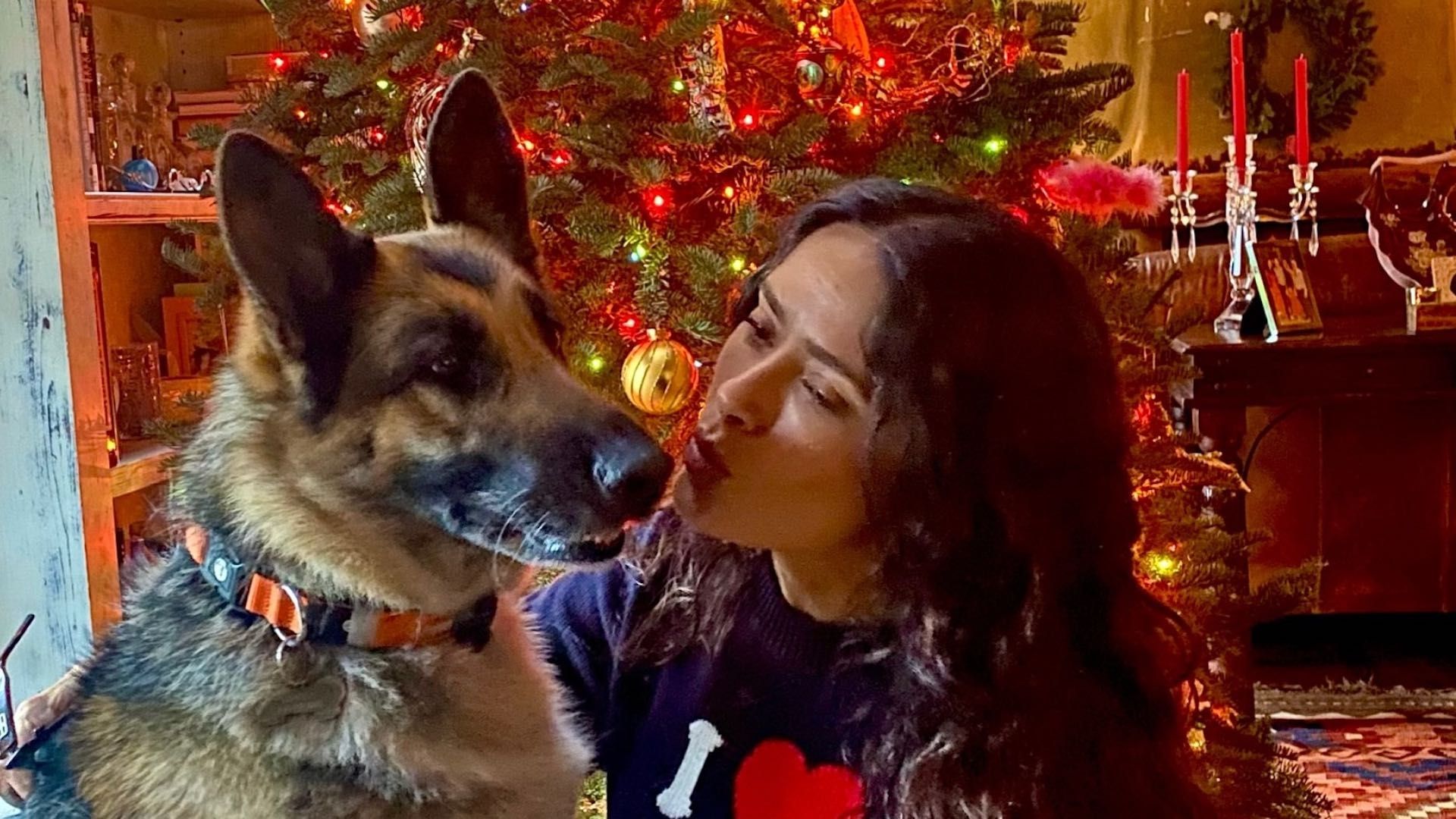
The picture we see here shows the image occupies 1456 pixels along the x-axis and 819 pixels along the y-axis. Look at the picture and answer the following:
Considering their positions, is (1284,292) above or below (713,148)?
below

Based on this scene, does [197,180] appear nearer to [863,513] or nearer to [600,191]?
[600,191]

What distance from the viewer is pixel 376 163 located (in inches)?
75.2

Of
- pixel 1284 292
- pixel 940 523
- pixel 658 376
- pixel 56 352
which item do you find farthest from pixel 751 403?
pixel 1284 292

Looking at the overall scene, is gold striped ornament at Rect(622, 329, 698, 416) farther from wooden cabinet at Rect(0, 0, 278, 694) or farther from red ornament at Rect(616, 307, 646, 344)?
wooden cabinet at Rect(0, 0, 278, 694)

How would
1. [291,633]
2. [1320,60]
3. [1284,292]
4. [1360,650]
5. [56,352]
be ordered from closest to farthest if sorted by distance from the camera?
1. [291,633]
2. [56,352]
3. [1284,292]
4. [1360,650]
5. [1320,60]

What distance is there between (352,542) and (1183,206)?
3.19m

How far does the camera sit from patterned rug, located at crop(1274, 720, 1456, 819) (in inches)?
117

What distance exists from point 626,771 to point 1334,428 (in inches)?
124

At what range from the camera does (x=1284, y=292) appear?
347 cm

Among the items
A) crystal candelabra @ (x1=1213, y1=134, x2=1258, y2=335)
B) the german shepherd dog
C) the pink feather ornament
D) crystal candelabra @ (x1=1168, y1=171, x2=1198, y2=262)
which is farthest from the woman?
crystal candelabra @ (x1=1213, y1=134, x2=1258, y2=335)

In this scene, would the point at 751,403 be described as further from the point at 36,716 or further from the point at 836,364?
the point at 36,716

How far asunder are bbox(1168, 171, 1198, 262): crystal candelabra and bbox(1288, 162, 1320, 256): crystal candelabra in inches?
9.6

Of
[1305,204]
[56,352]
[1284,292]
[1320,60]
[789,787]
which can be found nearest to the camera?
[789,787]

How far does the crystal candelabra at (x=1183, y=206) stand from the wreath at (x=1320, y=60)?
34 centimetres
